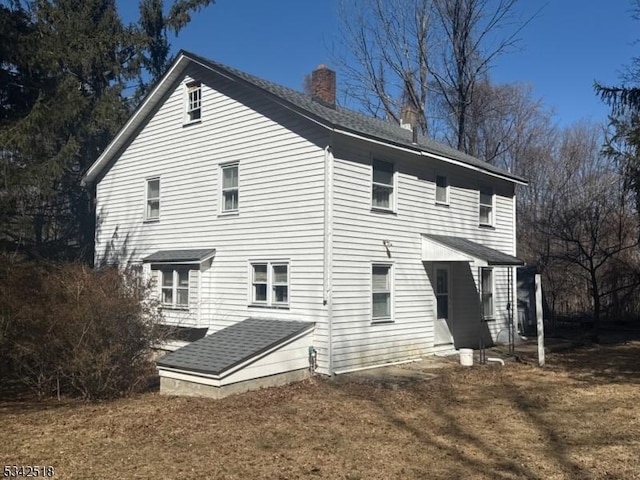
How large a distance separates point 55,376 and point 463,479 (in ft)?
27.2

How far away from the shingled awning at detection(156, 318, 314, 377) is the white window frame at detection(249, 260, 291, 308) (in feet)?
1.39

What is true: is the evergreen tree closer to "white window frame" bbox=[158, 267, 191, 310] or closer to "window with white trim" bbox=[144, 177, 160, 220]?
"window with white trim" bbox=[144, 177, 160, 220]

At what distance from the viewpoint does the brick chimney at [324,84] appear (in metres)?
15.8

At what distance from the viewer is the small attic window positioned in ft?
51.1

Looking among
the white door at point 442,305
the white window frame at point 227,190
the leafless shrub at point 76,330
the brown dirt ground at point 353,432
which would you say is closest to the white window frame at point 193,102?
the white window frame at point 227,190

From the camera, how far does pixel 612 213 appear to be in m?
26.7

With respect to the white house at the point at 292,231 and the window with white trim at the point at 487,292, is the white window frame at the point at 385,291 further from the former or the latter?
the window with white trim at the point at 487,292

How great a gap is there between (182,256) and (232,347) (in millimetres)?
4333

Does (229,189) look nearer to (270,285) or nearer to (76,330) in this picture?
(270,285)

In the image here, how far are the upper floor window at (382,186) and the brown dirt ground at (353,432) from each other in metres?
4.36

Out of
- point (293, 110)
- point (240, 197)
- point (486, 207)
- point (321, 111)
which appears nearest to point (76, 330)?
point (240, 197)

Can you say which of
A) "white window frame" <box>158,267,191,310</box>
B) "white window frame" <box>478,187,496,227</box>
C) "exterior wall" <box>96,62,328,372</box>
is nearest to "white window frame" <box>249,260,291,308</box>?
"exterior wall" <box>96,62,328,372</box>

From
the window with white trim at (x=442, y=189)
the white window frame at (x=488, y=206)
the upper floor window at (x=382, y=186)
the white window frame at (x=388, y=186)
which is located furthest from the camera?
the white window frame at (x=488, y=206)

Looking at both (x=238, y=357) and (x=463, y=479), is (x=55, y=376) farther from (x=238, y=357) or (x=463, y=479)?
(x=463, y=479)
